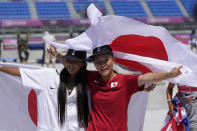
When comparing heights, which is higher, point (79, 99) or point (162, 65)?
point (162, 65)

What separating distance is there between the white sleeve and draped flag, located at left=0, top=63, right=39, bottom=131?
0.44 metres

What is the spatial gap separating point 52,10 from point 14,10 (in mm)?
3433

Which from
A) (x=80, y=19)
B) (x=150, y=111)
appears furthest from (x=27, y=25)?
(x=150, y=111)

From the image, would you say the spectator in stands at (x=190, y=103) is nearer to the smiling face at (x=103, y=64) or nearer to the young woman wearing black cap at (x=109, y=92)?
the young woman wearing black cap at (x=109, y=92)

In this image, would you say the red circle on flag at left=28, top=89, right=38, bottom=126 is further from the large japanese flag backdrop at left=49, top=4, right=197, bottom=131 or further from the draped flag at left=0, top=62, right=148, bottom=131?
the large japanese flag backdrop at left=49, top=4, right=197, bottom=131

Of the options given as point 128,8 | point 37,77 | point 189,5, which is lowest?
point 37,77

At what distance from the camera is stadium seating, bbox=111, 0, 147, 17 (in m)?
31.2

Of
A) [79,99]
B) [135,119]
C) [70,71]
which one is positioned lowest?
[135,119]

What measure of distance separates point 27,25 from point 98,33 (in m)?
24.0

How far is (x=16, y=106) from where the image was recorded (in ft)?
11.6

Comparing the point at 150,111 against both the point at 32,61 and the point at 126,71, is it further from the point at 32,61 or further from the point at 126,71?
the point at 32,61

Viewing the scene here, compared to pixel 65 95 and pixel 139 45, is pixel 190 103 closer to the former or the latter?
pixel 139 45

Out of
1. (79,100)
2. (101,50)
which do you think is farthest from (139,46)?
(79,100)

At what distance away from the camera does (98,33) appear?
252 centimetres
